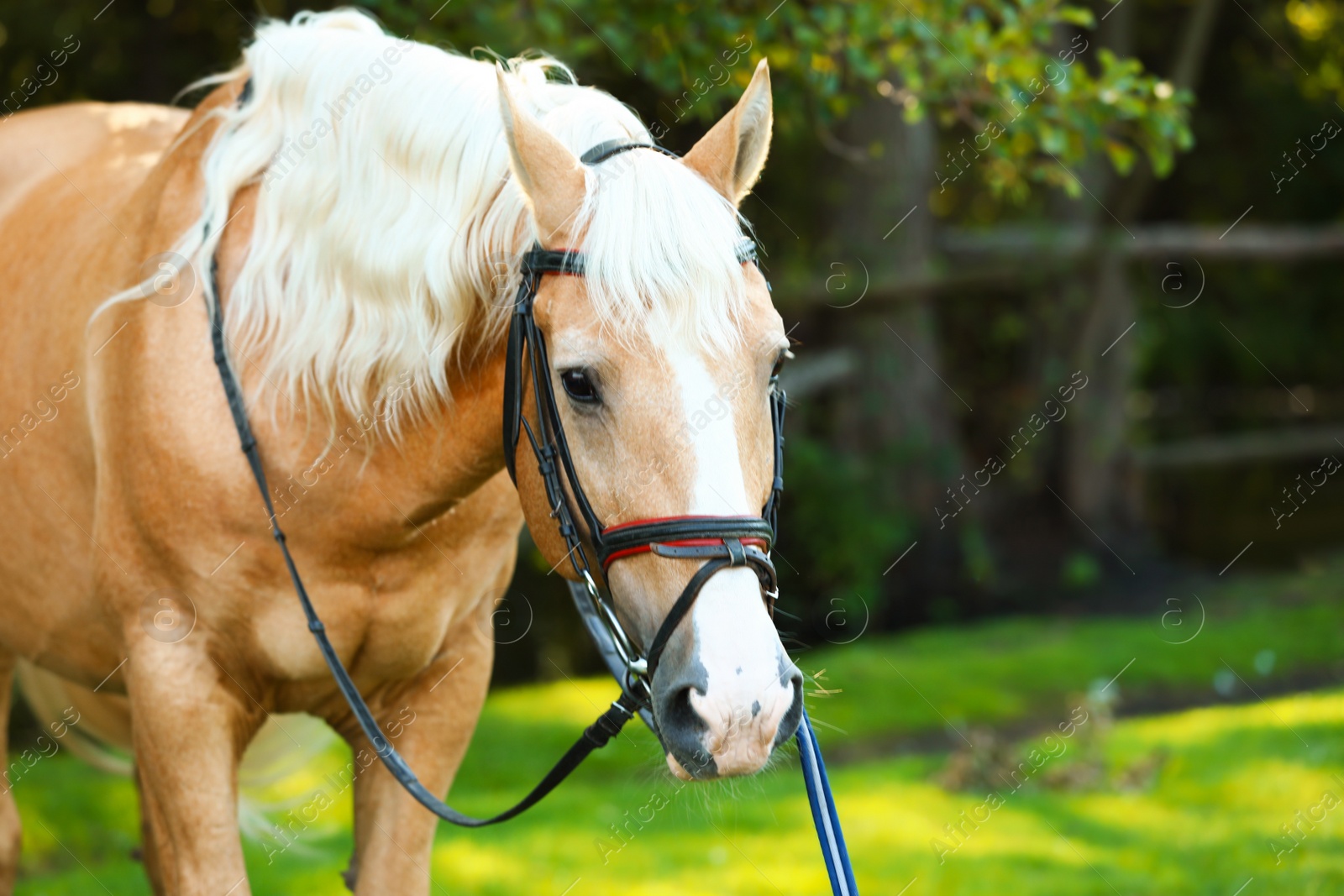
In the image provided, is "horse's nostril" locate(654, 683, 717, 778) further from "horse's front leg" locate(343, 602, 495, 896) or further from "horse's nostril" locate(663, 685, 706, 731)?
"horse's front leg" locate(343, 602, 495, 896)

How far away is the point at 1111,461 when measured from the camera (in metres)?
10.5

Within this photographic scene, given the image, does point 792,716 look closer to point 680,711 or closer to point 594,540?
point 680,711

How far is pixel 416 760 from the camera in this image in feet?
8.94

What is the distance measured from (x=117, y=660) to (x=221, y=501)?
763 millimetres

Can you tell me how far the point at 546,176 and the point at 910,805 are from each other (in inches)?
161

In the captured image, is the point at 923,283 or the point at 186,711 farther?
the point at 923,283

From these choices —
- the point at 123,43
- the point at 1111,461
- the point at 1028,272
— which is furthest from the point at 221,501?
the point at 1111,461

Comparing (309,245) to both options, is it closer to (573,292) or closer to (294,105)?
(294,105)

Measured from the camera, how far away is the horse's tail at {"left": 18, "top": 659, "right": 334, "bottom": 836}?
11.3 ft

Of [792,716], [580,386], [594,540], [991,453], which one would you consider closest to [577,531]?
[594,540]

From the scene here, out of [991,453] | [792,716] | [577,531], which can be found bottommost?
[991,453]

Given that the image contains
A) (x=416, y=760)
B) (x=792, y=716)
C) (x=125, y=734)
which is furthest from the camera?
(x=125, y=734)

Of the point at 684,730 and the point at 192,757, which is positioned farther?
the point at 192,757

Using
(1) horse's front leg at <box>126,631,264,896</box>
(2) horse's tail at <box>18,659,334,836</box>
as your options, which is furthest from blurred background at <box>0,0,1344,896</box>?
(1) horse's front leg at <box>126,631,264,896</box>
